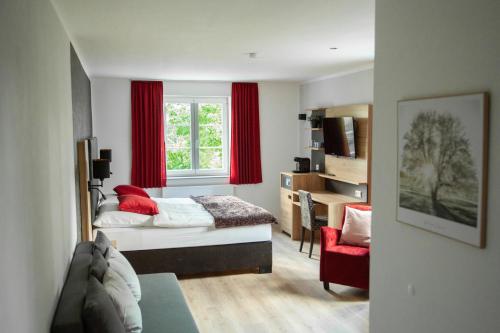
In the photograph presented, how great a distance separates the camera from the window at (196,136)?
770cm

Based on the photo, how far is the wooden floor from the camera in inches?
156

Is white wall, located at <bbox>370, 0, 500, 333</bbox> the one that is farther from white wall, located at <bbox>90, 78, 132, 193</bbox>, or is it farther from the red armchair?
white wall, located at <bbox>90, 78, 132, 193</bbox>

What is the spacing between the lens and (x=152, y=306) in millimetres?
3264

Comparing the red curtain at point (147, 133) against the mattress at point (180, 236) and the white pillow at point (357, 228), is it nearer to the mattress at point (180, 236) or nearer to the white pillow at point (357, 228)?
the mattress at point (180, 236)

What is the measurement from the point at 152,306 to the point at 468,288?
2.13 m

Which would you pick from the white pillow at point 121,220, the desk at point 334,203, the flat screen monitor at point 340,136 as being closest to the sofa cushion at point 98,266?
the white pillow at point 121,220

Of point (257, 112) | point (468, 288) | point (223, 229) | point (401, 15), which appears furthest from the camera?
point (257, 112)

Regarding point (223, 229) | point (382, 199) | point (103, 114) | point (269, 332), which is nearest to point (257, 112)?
point (103, 114)

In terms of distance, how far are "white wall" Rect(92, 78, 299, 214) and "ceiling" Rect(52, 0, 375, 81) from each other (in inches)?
37.2

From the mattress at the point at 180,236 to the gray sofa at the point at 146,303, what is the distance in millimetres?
1074

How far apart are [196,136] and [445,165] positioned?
5.97m

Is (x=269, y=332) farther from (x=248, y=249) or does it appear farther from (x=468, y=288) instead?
(x=468, y=288)

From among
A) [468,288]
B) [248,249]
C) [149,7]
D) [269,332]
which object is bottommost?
[269,332]

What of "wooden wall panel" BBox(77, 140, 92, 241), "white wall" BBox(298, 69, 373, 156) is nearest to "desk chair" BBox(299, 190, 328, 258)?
"white wall" BBox(298, 69, 373, 156)
